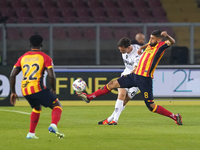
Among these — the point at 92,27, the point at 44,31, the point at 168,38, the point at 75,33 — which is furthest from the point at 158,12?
the point at 168,38

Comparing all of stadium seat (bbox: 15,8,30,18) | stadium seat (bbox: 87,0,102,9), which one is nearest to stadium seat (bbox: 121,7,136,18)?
stadium seat (bbox: 87,0,102,9)

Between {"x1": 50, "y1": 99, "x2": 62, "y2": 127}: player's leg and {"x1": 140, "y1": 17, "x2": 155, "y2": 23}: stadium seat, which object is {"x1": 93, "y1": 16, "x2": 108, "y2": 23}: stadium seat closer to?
{"x1": 140, "y1": 17, "x2": 155, "y2": 23}: stadium seat

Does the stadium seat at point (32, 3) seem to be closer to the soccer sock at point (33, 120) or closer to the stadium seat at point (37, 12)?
the stadium seat at point (37, 12)

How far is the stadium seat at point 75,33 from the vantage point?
1507cm

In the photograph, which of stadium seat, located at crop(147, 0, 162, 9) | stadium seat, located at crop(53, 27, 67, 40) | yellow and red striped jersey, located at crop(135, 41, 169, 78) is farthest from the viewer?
stadium seat, located at crop(147, 0, 162, 9)

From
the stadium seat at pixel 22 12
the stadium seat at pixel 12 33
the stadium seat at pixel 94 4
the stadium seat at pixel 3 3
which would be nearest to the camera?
the stadium seat at pixel 12 33

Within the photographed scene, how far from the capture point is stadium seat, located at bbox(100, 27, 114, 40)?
1531 centimetres

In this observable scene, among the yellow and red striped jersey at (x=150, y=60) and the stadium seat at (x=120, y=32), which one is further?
the stadium seat at (x=120, y=32)

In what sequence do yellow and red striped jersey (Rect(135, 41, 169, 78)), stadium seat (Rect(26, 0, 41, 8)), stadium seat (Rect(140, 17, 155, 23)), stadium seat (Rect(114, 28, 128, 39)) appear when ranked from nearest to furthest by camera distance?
yellow and red striped jersey (Rect(135, 41, 169, 78)) → stadium seat (Rect(114, 28, 128, 39)) → stadium seat (Rect(140, 17, 155, 23)) → stadium seat (Rect(26, 0, 41, 8))

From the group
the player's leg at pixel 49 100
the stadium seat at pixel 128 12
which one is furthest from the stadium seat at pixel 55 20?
the player's leg at pixel 49 100

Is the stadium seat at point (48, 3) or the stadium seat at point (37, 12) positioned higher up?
the stadium seat at point (48, 3)

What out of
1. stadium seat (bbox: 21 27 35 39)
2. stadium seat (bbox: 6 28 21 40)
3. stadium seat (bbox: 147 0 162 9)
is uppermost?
stadium seat (bbox: 147 0 162 9)

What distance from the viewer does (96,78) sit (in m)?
14.2

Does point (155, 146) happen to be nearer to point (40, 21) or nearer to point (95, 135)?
point (95, 135)
